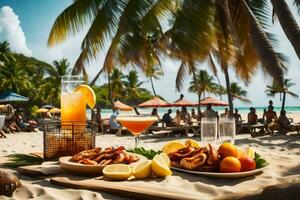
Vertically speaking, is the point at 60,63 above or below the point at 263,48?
above

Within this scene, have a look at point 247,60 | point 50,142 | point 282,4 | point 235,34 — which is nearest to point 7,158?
point 50,142

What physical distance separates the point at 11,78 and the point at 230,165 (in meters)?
37.1

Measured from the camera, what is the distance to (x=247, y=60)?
→ 1264 cm

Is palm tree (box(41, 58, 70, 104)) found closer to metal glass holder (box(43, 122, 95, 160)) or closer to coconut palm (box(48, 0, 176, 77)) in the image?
coconut palm (box(48, 0, 176, 77))

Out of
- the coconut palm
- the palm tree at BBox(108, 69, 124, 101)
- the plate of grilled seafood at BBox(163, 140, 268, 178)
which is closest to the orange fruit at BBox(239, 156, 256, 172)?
the plate of grilled seafood at BBox(163, 140, 268, 178)

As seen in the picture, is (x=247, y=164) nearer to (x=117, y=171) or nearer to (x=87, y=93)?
(x=117, y=171)

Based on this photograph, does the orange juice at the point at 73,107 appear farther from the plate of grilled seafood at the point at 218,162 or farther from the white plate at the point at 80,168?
the plate of grilled seafood at the point at 218,162

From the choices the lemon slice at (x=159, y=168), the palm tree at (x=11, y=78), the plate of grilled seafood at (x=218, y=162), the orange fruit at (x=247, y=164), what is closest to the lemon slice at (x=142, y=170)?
the lemon slice at (x=159, y=168)

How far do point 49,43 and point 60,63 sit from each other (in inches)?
1223

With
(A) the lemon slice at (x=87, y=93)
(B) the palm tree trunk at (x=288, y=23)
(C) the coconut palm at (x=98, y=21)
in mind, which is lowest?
(A) the lemon slice at (x=87, y=93)

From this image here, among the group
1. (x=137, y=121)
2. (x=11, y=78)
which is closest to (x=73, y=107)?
(x=137, y=121)

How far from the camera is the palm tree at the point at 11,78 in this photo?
119 ft

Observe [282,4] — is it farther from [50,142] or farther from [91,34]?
[91,34]

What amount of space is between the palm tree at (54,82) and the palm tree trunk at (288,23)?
36.6 metres
